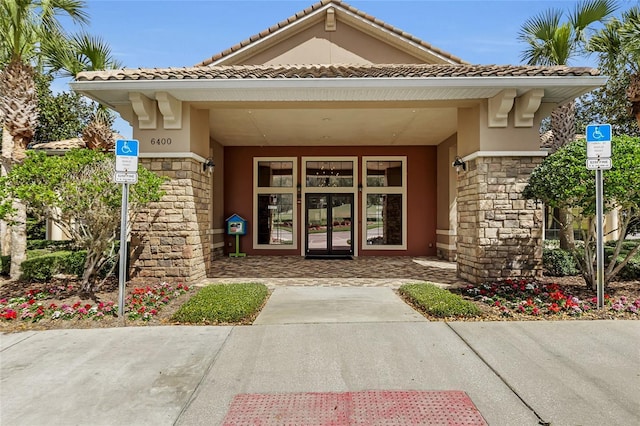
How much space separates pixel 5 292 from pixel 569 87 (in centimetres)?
1085

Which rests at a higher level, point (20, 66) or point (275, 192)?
point (20, 66)

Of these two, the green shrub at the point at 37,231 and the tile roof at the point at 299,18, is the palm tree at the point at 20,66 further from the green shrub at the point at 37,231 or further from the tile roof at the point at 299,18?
the green shrub at the point at 37,231

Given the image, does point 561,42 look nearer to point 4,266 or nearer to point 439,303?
point 439,303

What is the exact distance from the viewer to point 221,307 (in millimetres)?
5254

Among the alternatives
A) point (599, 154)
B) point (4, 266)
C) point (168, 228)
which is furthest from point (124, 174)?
point (599, 154)

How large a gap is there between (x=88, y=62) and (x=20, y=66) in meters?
1.75

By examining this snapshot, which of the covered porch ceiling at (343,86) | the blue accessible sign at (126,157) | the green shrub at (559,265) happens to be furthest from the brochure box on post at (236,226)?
the green shrub at (559,265)

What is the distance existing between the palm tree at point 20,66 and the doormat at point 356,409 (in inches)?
307

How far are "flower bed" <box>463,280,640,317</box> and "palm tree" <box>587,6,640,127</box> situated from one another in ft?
19.1

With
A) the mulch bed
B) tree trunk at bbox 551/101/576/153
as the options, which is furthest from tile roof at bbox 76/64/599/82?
the mulch bed

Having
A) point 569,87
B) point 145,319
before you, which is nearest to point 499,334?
point 145,319

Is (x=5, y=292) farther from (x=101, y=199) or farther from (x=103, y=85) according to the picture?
(x=103, y=85)

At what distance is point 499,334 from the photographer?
14.9 ft

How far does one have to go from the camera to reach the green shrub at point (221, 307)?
16.5 feet
